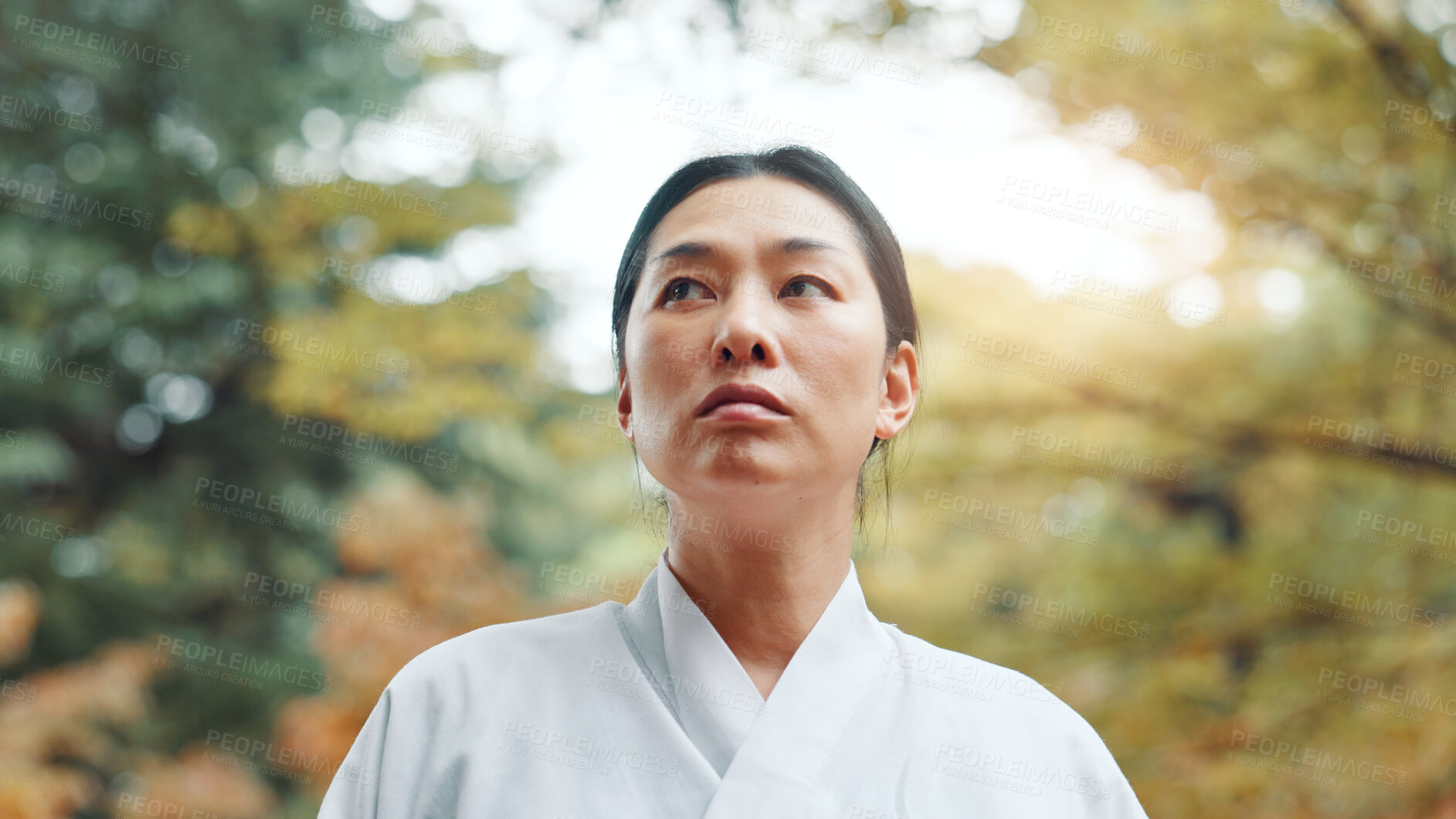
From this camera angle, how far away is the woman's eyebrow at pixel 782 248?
1.17 metres

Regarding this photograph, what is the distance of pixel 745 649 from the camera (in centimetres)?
122

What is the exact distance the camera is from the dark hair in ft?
4.23

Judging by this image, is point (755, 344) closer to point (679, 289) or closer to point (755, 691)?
point (679, 289)

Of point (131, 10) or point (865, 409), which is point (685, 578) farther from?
point (131, 10)

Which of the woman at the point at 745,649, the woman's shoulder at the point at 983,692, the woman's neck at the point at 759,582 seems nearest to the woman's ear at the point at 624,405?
the woman at the point at 745,649

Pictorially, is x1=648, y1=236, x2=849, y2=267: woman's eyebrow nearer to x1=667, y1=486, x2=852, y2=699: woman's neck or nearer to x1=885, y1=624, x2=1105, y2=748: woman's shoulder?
x1=667, y1=486, x2=852, y2=699: woman's neck

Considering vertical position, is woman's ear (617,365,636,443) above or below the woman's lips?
below

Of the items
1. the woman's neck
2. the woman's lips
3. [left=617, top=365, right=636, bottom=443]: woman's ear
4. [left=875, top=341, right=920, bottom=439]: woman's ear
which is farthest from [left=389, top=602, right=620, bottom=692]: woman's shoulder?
[left=875, top=341, right=920, bottom=439]: woman's ear

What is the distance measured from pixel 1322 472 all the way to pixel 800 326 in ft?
8.92

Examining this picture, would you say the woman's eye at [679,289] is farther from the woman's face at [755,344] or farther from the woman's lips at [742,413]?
the woman's lips at [742,413]

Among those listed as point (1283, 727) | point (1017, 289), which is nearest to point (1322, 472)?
point (1283, 727)

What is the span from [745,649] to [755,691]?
0.06m

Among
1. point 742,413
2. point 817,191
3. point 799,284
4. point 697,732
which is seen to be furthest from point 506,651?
point 817,191

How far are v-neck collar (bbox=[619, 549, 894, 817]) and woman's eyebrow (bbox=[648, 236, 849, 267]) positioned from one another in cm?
39
